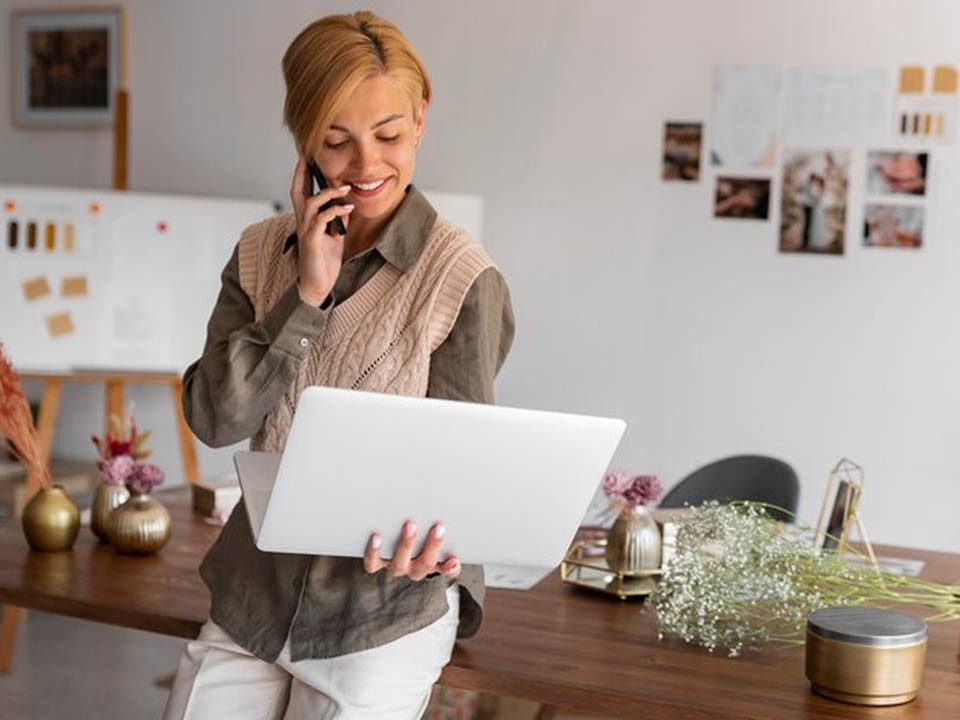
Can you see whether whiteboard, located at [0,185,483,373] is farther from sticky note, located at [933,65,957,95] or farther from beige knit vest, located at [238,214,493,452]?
beige knit vest, located at [238,214,493,452]

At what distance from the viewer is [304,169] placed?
1978mm

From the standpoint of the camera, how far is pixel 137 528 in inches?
108

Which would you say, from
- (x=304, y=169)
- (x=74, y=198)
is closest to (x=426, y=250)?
(x=304, y=169)

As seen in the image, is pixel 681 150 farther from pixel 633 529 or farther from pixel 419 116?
pixel 419 116

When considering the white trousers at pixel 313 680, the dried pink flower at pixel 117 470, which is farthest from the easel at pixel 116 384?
the white trousers at pixel 313 680

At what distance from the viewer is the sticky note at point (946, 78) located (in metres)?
4.42

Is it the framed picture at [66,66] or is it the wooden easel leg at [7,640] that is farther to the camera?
the framed picture at [66,66]

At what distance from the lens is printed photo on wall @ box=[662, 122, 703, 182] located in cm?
474

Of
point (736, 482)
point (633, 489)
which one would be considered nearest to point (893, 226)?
point (736, 482)

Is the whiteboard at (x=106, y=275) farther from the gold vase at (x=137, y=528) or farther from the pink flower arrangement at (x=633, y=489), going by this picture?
the pink flower arrangement at (x=633, y=489)

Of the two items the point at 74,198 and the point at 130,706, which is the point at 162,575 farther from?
the point at 74,198

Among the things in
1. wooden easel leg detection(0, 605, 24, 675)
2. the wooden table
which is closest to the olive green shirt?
the wooden table

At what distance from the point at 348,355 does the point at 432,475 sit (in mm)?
265

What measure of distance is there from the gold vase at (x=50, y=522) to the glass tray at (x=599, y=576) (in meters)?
0.94
